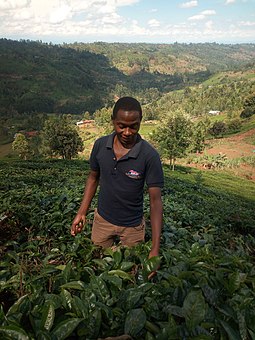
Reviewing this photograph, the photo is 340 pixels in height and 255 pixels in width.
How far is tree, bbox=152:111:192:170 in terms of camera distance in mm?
35562

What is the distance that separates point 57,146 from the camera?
4856 cm

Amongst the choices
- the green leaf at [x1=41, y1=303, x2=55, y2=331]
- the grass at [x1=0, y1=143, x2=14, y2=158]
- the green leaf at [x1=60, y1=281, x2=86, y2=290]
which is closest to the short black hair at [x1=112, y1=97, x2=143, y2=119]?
the green leaf at [x1=60, y1=281, x2=86, y2=290]

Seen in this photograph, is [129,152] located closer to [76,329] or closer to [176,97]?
[76,329]

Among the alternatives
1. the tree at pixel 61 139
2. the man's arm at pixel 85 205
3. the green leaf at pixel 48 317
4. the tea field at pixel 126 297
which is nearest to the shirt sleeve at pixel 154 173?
the tea field at pixel 126 297

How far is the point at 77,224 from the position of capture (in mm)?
3617

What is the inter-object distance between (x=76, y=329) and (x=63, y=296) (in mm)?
337

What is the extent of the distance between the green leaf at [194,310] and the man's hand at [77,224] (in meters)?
2.04

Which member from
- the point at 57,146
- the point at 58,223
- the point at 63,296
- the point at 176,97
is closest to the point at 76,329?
the point at 63,296

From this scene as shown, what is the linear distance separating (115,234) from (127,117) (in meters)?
1.36

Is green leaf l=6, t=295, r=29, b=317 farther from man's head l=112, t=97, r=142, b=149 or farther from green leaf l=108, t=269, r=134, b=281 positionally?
man's head l=112, t=97, r=142, b=149

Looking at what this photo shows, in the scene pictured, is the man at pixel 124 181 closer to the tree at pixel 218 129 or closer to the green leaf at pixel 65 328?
the green leaf at pixel 65 328

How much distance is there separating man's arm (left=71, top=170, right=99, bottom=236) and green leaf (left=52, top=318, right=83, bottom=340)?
1969 mm

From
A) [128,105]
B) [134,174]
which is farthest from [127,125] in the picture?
[134,174]

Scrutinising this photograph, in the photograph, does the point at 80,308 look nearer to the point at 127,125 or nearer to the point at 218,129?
the point at 127,125
